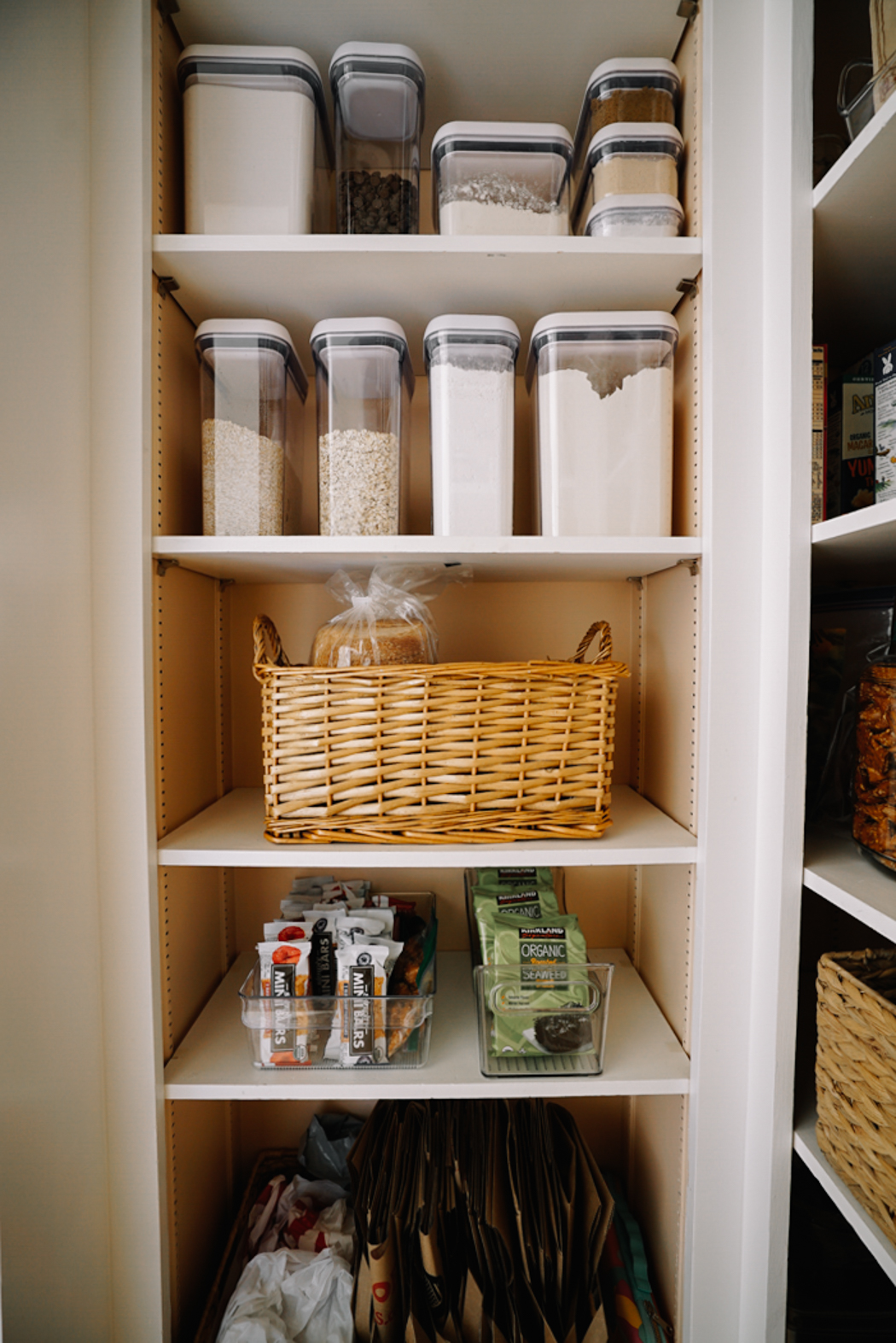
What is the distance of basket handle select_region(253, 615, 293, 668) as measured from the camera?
95cm

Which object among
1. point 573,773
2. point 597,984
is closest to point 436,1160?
point 597,984

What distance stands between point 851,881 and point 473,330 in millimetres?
889

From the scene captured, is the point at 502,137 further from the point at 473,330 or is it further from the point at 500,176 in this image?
the point at 473,330

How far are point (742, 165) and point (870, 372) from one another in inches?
13.2

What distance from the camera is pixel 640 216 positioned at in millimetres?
951

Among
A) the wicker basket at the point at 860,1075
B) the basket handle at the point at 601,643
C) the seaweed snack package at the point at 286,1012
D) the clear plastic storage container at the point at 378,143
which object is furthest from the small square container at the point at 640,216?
the seaweed snack package at the point at 286,1012

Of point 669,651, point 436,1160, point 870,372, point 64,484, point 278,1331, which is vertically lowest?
point 278,1331

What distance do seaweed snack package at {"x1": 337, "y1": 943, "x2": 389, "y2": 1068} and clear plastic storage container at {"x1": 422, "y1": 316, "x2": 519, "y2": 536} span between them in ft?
2.13

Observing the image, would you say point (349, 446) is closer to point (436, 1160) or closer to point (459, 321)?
point (459, 321)

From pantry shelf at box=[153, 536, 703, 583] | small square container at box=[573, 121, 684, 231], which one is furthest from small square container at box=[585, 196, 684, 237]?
pantry shelf at box=[153, 536, 703, 583]

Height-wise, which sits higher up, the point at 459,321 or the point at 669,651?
the point at 459,321

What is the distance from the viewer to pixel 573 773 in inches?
38.8

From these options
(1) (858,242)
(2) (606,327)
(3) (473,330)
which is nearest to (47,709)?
(3) (473,330)

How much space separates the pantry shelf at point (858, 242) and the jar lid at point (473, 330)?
404 millimetres
